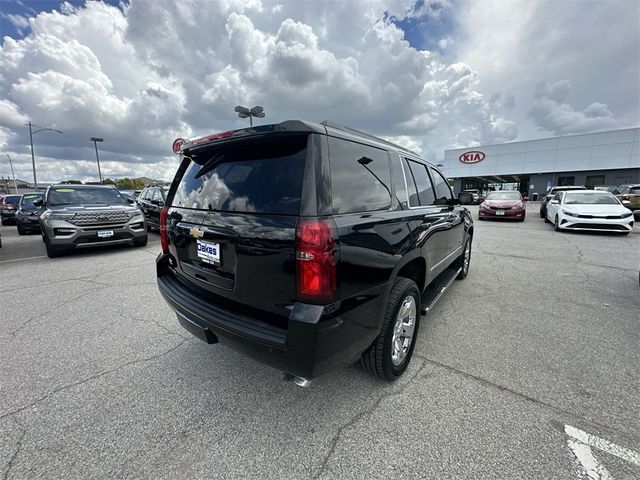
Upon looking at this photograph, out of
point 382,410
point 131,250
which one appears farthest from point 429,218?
point 131,250

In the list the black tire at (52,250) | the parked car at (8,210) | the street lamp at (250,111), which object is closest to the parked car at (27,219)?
the parked car at (8,210)

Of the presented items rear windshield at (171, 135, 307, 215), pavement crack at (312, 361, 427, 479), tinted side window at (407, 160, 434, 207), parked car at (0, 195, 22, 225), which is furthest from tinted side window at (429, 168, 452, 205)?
parked car at (0, 195, 22, 225)

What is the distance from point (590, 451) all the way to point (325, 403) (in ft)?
5.38

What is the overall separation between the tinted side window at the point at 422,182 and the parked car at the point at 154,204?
8694mm

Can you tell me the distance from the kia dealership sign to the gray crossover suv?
3954cm

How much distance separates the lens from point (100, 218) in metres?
6.76

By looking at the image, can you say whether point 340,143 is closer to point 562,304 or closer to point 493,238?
point 562,304

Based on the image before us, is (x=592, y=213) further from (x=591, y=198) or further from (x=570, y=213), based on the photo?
(x=591, y=198)

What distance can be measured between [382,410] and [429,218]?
183 centimetres

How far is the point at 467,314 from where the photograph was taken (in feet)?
12.2

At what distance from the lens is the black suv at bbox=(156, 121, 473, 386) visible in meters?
1.68

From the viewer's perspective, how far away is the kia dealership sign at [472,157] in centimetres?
3676

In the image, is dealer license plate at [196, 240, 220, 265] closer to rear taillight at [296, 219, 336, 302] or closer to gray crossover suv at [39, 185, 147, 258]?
rear taillight at [296, 219, 336, 302]

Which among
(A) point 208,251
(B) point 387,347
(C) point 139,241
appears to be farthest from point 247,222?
(C) point 139,241
